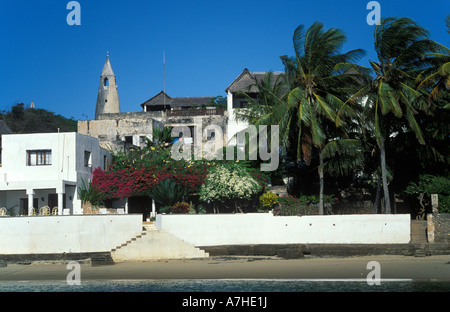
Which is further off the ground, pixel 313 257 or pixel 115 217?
pixel 115 217

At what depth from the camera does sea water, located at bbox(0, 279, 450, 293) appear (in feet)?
76.3

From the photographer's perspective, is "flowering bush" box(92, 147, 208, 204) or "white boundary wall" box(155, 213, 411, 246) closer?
"white boundary wall" box(155, 213, 411, 246)

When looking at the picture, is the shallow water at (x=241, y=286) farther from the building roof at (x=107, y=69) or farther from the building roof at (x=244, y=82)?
the building roof at (x=107, y=69)

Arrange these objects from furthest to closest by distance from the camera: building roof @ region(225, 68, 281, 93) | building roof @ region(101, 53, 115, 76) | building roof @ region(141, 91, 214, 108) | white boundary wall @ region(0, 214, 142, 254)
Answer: building roof @ region(101, 53, 115, 76) < building roof @ region(141, 91, 214, 108) < building roof @ region(225, 68, 281, 93) < white boundary wall @ region(0, 214, 142, 254)

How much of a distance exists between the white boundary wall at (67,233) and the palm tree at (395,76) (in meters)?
12.5

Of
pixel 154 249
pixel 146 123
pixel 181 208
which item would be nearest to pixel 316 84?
pixel 181 208

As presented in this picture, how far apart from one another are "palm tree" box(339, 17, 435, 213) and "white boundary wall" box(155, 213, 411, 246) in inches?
60.0

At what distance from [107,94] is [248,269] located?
3654cm

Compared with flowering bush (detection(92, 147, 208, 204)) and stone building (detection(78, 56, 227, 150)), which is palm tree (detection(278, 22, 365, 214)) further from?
stone building (detection(78, 56, 227, 150))

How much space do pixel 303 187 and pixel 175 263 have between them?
1098 centimetres

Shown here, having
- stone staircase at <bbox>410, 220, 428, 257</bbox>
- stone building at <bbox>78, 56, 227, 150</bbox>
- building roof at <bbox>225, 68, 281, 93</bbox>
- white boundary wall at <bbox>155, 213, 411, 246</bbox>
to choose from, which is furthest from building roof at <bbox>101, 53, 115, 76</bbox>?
stone staircase at <bbox>410, 220, 428, 257</bbox>
